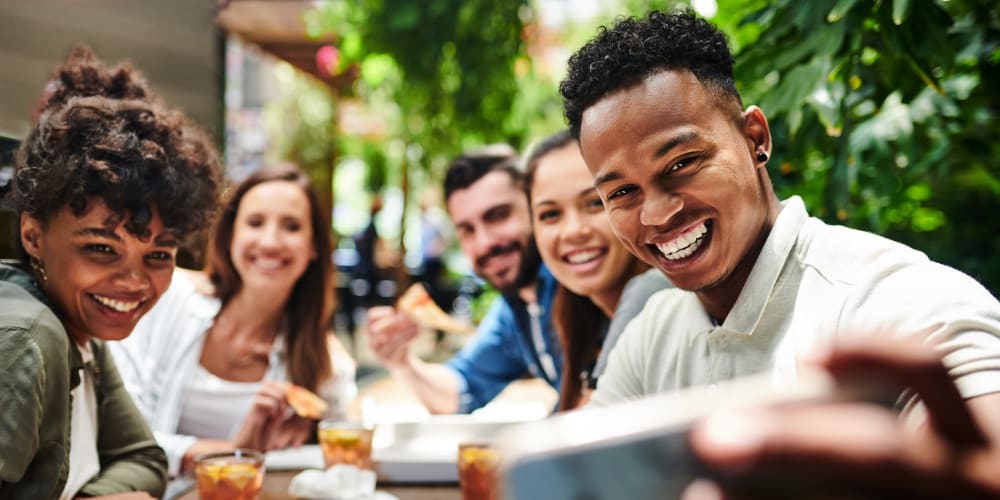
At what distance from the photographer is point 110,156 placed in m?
1.44

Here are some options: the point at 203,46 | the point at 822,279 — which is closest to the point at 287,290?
the point at 203,46

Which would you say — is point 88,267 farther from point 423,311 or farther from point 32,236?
point 423,311

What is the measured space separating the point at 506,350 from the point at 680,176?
81.9 inches

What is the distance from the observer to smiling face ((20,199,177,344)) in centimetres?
140

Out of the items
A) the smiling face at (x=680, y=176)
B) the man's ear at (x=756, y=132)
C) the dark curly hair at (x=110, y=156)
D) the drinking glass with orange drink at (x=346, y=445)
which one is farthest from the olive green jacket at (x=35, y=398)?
the man's ear at (x=756, y=132)

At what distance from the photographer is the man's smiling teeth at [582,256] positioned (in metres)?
2.29

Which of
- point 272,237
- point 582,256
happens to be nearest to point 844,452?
point 582,256

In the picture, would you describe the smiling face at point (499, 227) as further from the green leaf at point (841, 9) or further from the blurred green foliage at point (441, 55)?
the green leaf at point (841, 9)

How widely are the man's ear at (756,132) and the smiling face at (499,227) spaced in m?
1.75

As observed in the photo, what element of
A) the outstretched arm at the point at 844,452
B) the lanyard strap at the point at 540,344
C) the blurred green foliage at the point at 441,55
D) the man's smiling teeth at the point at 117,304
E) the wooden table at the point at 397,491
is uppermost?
the blurred green foliage at the point at 441,55

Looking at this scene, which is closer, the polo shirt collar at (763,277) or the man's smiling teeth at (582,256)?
the polo shirt collar at (763,277)

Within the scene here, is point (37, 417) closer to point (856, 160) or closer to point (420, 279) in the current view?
point (856, 160)

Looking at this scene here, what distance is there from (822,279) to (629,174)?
0.31m

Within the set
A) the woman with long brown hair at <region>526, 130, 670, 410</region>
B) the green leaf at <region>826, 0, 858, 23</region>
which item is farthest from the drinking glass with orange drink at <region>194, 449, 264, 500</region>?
the green leaf at <region>826, 0, 858, 23</region>
